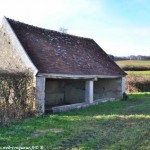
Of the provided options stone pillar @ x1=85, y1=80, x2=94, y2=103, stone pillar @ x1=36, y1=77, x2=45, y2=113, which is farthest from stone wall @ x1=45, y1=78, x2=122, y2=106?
stone pillar @ x1=36, y1=77, x2=45, y2=113

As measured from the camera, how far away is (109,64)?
23.7 metres

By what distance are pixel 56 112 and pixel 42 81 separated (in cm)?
184

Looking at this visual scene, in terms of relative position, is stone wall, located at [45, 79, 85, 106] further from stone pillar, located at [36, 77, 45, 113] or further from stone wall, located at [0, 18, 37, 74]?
stone pillar, located at [36, 77, 45, 113]

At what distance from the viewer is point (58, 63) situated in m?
17.7

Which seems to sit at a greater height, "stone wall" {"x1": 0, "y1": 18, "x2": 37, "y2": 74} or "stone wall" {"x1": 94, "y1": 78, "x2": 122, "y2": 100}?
"stone wall" {"x1": 0, "y1": 18, "x2": 37, "y2": 74}

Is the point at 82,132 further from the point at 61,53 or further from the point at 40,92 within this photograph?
the point at 61,53

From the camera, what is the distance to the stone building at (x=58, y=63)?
Result: 632 inches

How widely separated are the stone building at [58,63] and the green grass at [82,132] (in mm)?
2686

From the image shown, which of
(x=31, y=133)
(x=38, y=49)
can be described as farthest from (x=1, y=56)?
(x=31, y=133)

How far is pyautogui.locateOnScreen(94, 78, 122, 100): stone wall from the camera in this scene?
23312 mm

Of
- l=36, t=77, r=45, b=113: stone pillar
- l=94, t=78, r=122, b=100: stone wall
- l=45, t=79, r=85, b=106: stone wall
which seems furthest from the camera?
l=94, t=78, r=122, b=100: stone wall

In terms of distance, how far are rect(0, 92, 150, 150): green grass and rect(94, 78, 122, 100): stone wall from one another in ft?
26.9

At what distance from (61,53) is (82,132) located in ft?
28.8

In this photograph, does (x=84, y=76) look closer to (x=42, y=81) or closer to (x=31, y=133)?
(x=42, y=81)
